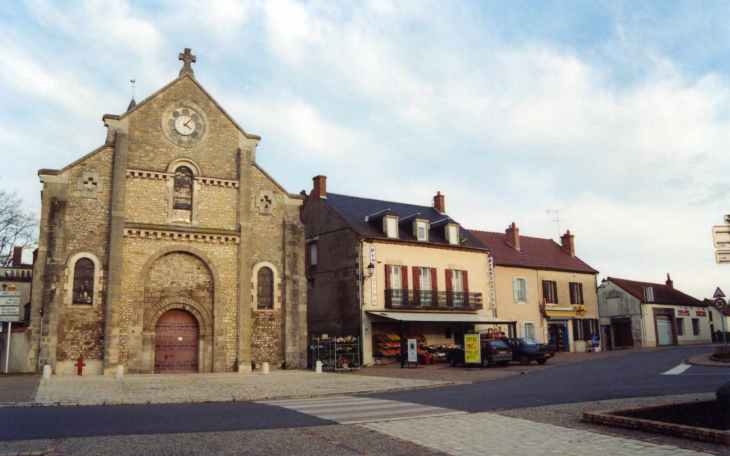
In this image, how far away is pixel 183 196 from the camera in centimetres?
2397

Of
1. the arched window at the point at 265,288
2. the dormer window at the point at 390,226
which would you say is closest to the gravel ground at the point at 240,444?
the arched window at the point at 265,288

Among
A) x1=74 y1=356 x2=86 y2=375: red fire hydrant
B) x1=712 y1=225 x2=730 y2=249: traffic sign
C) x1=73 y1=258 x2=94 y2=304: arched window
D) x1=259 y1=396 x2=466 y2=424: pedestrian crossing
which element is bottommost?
x1=259 y1=396 x2=466 y2=424: pedestrian crossing

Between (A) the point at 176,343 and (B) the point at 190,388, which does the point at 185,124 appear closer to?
(A) the point at 176,343

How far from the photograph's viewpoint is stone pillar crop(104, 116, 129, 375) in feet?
70.1

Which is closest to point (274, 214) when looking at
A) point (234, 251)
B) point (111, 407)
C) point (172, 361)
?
point (234, 251)

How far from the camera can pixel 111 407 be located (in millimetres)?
12125

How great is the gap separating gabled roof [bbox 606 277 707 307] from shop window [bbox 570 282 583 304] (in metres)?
5.42

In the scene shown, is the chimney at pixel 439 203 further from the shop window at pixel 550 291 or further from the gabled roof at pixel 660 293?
the gabled roof at pixel 660 293

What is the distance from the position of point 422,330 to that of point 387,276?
3.47 meters

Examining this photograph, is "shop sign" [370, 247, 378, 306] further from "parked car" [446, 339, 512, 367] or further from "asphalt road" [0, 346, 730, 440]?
"asphalt road" [0, 346, 730, 440]

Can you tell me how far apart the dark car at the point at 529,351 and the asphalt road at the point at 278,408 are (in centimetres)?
685

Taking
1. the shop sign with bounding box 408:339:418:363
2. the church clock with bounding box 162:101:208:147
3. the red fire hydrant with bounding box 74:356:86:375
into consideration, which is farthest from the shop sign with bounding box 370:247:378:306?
the red fire hydrant with bounding box 74:356:86:375

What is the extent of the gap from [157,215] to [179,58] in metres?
7.04

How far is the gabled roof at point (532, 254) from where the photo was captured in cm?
3556
